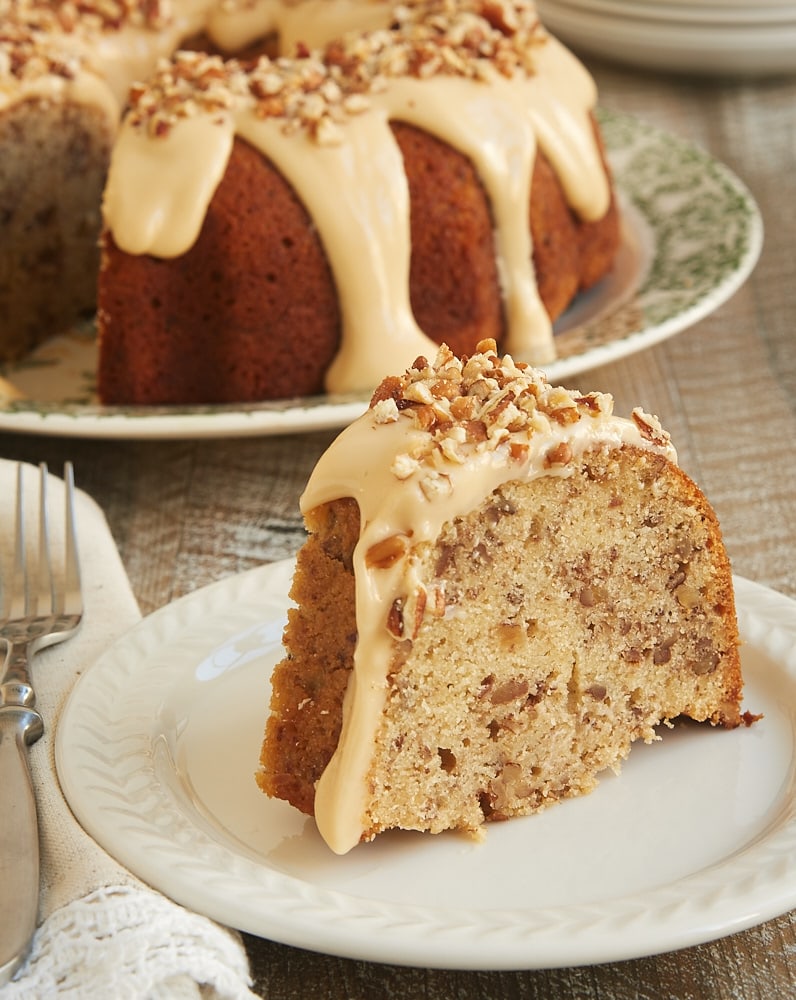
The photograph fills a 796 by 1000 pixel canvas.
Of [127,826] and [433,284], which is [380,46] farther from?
[127,826]

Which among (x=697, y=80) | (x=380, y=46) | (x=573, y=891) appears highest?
(x=380, y=46)

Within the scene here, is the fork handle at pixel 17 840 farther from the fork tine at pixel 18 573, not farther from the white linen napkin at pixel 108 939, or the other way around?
the fork tine at pixel 18 573

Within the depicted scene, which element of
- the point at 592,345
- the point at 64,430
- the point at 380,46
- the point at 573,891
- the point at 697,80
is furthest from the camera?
the point at 697,80

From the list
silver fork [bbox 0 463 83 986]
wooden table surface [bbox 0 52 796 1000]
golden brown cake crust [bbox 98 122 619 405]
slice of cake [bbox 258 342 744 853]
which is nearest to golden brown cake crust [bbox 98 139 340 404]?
golden brown cake crust [bbox 98 122 619 405]

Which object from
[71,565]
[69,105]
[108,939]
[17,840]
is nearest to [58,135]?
[69,105]

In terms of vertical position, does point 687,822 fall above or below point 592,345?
above

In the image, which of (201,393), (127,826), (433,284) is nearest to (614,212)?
(433,284)

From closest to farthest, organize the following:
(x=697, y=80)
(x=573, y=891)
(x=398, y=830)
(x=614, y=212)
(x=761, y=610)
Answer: (x=573, y=891) < (x=398, y=830) < (x=761, y=610) < (x=614, y=212) < (x=697, y=80)
